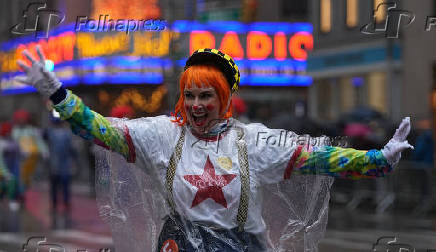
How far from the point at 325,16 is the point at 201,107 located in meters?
27.1

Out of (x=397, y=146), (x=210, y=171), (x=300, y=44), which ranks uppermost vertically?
(x=300, y=44)

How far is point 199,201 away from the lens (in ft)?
12.6

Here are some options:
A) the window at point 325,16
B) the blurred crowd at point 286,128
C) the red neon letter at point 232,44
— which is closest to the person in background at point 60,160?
the blurred crowd at point 286,128

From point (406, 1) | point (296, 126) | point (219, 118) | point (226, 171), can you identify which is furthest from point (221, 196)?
point (406, 1)

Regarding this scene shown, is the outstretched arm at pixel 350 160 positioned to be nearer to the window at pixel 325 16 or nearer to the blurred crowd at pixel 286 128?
the blurred crowd at pixel 286 128

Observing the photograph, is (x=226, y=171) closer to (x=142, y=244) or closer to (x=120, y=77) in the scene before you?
(x=142, y=244)

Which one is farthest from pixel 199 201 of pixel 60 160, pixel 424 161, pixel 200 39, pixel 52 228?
pixel 200 39

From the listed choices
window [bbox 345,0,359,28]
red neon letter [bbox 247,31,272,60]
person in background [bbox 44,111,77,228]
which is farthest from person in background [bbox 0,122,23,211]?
window [bbox 345,0,359,28]

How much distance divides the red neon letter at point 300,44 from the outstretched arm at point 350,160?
25.6m

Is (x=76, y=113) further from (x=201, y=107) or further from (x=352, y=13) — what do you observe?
(x=352, y=13)

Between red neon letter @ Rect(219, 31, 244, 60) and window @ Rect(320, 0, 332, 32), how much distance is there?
10.9 feet

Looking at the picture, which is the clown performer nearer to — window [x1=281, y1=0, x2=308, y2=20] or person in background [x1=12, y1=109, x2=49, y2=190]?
person in background [x1=12, y1=109, x2=49, y2=190]

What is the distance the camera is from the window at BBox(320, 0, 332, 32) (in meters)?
30.0

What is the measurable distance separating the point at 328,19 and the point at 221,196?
2691 centimetres
